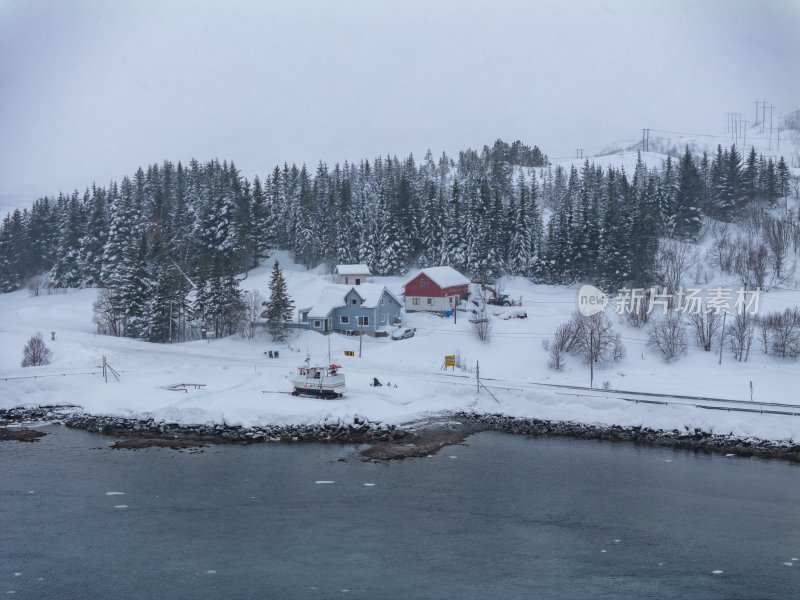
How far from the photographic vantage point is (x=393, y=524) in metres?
19.2

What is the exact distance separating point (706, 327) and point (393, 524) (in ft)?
117

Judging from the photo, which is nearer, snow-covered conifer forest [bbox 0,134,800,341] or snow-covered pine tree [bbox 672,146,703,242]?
snow-covered conifer forest [bbox 0,134,800,341]

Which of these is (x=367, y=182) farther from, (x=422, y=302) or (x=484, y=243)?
(x=422, y=302)

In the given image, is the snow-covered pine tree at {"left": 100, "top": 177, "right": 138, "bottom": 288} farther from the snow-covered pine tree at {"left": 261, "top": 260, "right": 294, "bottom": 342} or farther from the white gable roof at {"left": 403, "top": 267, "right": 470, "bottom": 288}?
the white gable roof at {"left": 403, "top": 267, "right": 470, "bottom": 288}

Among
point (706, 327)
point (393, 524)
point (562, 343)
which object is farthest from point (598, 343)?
point (393, 524)

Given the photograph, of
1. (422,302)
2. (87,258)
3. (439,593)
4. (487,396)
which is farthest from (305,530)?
(87,258)

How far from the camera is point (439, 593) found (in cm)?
1514

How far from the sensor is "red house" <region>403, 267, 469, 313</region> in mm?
57000

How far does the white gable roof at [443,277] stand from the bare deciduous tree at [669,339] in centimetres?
1893

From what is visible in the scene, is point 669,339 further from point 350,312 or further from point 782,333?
point 350,312

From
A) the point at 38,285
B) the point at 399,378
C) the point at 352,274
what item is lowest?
the point at 399,378

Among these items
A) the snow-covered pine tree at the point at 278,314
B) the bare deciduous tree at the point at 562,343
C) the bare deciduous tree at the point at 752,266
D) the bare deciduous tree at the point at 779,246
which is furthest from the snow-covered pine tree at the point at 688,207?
the snow-covered pine tree at the point at 278,314

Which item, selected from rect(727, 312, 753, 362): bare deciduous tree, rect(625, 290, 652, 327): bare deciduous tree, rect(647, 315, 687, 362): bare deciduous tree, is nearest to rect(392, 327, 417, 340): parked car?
rect(625, 290, 652, 327): bare deciduous tree

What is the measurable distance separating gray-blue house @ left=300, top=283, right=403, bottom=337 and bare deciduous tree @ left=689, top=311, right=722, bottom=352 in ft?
77.7
